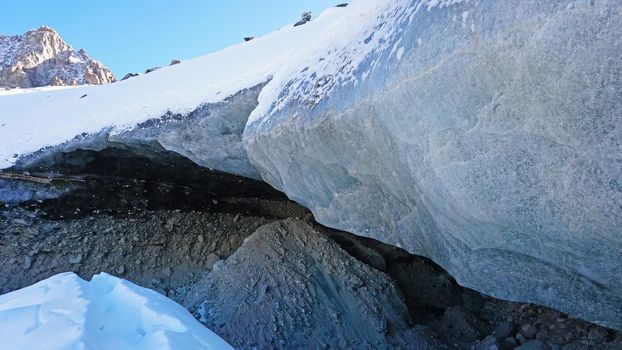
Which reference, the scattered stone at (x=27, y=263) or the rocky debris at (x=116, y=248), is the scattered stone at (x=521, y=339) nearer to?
the rocky debris at (x=116, y=248)

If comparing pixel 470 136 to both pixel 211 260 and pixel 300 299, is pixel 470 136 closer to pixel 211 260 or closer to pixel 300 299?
pixel 300 299

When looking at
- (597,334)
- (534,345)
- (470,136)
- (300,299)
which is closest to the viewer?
(470,136)

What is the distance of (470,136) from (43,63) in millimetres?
22787

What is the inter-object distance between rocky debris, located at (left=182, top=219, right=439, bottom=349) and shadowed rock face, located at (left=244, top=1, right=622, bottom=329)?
1.76 metres

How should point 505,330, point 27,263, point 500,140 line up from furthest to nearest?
point 27,263 → point 505,330 → point 500,140

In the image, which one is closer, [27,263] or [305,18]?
[27,263]

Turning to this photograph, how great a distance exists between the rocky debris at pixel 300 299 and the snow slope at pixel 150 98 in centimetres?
187

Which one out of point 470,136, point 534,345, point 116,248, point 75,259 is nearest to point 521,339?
point 534,345

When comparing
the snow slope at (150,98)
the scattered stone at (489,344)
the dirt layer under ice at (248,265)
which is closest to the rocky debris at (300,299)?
the dirt layer under ice at (248,265)

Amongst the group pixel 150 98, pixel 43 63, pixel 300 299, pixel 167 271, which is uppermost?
pixel 43 63

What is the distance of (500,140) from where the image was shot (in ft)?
7.13

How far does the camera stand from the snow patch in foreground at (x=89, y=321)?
6.42ft

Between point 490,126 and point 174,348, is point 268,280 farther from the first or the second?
point 490,126

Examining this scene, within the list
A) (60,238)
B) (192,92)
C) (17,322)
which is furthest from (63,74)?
(17,322)
